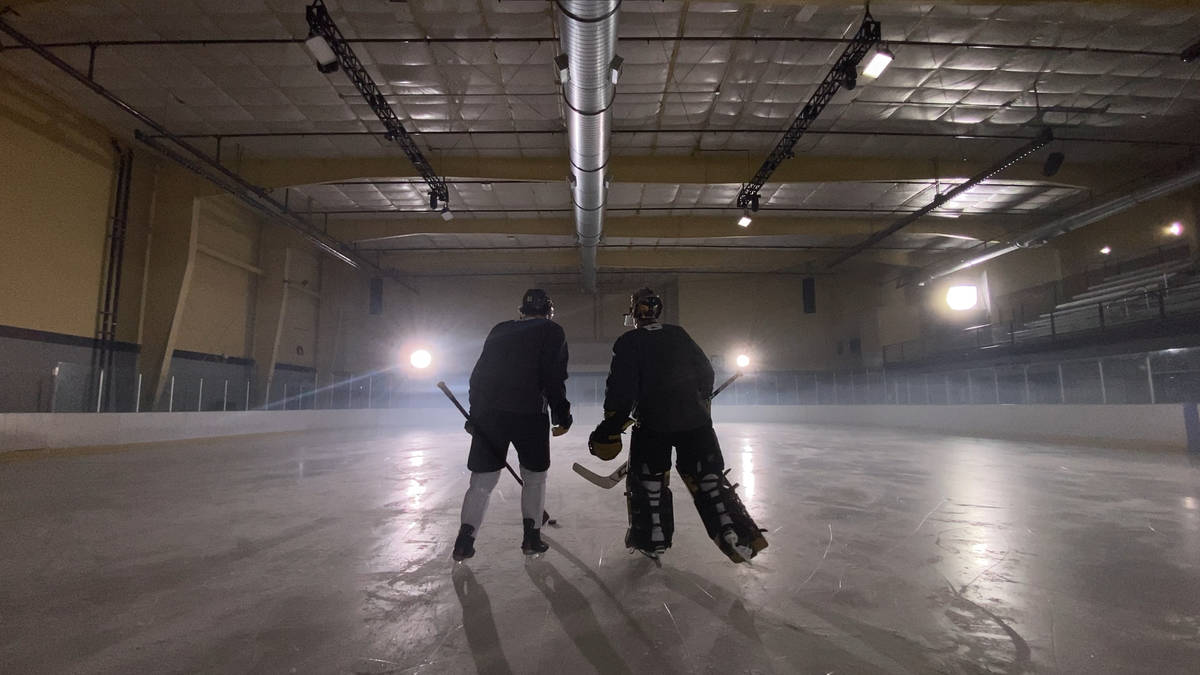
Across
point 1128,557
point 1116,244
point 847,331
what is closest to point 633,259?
point 847,331

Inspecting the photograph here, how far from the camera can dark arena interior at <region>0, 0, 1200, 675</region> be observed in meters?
2.33

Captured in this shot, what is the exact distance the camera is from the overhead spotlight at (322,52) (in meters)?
7.27

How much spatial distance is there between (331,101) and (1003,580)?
1198 centimetres

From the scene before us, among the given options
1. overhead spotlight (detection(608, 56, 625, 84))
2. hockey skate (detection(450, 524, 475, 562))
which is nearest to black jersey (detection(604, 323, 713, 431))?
hockey skate (detection(450, 524, 475, 562))

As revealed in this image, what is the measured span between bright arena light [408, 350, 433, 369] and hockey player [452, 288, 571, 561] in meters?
20.4

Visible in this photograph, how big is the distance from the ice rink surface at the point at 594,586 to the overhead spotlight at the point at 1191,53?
8.09 m

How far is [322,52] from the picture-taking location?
7.47m

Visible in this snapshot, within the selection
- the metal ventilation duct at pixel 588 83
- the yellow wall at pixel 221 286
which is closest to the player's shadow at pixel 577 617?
the metal ventilation duct at pixel 588 83

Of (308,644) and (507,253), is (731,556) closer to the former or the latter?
(308,644)

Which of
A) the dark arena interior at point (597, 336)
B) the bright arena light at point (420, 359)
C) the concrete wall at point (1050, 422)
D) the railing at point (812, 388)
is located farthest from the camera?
the bright arena light at point (420, 359)

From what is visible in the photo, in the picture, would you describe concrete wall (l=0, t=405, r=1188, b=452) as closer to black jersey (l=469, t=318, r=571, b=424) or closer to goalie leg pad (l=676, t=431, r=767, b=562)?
black jersey (l=469, t=318, r=571, b=424)

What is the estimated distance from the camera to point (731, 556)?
2.71 m

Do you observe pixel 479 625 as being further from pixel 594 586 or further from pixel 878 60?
pixel 878 60

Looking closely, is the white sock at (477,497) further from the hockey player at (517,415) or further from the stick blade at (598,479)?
the stick blade at (598,479)
